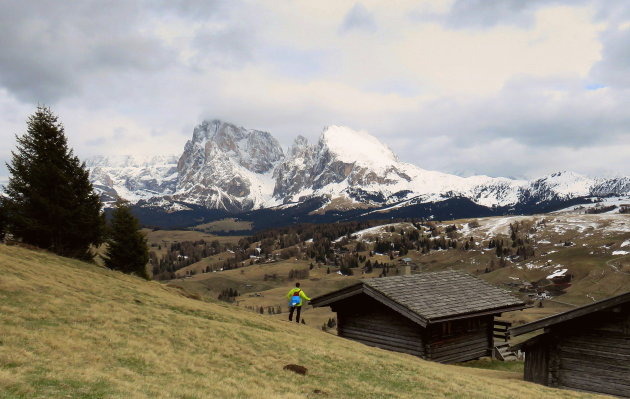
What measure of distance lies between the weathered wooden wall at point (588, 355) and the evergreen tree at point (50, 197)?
36727 mm

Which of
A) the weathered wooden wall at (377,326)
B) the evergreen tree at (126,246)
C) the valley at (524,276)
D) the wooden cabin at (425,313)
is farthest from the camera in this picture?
the valley at (524,276)

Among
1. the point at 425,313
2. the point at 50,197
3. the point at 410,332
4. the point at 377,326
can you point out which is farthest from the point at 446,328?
the point at 50,197

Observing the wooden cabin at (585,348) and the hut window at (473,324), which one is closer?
the wooden cabin at (585,348)

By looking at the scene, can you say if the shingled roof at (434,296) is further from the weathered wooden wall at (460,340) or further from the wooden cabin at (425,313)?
the weathered wooden wall at (460,340)

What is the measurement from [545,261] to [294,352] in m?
161

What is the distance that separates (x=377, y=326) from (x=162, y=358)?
57.2 feet

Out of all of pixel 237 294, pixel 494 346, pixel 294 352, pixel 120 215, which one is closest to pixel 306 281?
pixel 237 294

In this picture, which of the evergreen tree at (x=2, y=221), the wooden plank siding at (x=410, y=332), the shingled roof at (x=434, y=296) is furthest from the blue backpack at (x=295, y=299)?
the evergreen tree at (x=2, y=221)

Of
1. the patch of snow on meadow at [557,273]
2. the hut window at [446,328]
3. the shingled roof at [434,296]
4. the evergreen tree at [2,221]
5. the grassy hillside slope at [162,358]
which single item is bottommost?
the grassy hillside slope at [162,358]

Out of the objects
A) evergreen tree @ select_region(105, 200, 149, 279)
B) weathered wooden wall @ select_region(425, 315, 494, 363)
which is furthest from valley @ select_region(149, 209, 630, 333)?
weathered wooden wall @ select_region(425, 315, 494, 363)

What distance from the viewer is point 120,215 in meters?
53.8

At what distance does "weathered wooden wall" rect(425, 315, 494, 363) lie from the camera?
2734cm

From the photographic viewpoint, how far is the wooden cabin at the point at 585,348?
18734mm

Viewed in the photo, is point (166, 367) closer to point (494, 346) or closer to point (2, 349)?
point (2, 349)
